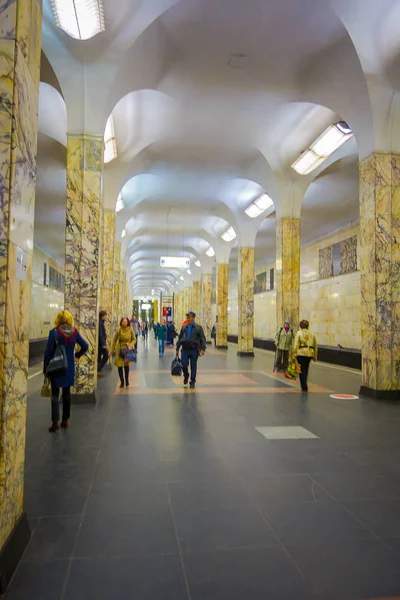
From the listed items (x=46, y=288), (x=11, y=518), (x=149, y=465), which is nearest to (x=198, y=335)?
(x=149, y=465)

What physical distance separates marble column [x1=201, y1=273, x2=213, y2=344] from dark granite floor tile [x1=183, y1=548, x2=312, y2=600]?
27.2m

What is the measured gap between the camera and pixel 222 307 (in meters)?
24.7

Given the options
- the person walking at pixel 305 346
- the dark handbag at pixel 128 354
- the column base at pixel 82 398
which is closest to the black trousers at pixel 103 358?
the dark handbag at pixel 128 354

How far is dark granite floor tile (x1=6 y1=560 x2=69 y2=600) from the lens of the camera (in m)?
2.34

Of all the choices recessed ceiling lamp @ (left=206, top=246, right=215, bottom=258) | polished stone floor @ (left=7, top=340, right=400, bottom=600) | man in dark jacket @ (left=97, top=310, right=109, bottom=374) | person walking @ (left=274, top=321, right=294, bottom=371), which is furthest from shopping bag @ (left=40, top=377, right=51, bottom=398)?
recessed ceiling lamp @ (left=206, top=246, right=215, bottom=258)

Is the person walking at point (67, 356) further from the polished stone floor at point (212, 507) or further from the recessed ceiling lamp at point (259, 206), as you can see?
the recessed ceiling lamp at point (259, 206)

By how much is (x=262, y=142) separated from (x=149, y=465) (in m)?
10.5

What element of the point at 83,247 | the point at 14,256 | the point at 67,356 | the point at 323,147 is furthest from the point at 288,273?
the point at 14,256

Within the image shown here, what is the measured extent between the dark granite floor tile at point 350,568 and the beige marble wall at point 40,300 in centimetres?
1826

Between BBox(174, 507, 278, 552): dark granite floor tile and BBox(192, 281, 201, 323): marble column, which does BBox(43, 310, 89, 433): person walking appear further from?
BBox(192, 281, 201, 323): marble column

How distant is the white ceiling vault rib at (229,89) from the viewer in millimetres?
7660

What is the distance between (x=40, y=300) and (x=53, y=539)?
2019 centimetres

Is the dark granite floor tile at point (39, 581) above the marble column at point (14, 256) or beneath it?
beneath

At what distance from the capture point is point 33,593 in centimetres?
236
